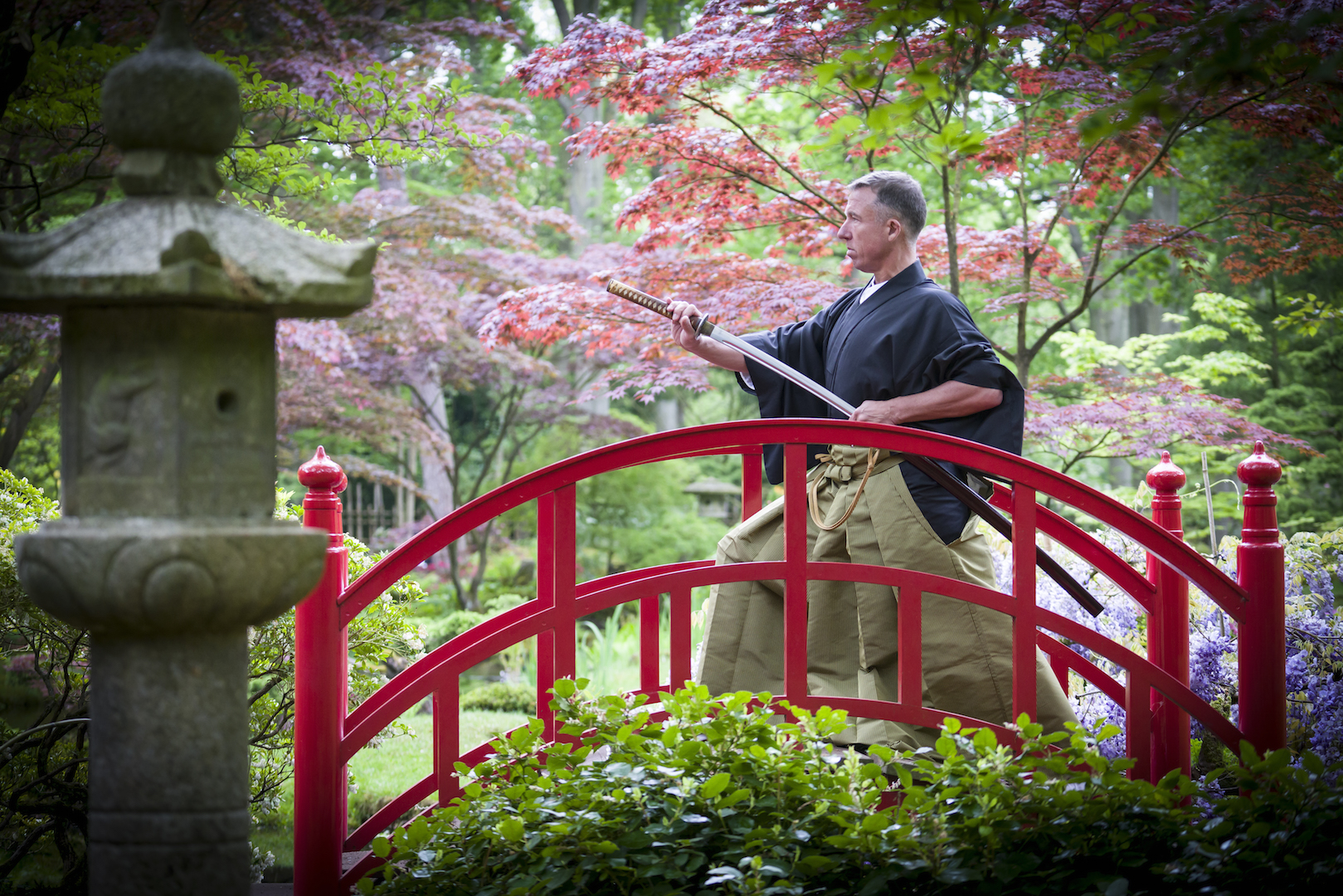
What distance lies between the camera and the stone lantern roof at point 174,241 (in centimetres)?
141

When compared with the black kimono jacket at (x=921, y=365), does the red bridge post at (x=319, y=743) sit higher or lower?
lower

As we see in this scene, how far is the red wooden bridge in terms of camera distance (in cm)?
237

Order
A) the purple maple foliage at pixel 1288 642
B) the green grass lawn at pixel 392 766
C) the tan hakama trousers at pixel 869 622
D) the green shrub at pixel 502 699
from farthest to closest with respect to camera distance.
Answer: the green shrub at pixel 502 699 < the green grass lawn at pixel 392 766 < the purple maple foliage at pixel 1288 642 < the tan hakama trousers at pixel 869 622

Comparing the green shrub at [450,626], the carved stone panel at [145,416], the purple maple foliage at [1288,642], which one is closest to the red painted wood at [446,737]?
the carved stone panel at [145,416]

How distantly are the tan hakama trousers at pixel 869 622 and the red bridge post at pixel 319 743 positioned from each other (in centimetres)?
100

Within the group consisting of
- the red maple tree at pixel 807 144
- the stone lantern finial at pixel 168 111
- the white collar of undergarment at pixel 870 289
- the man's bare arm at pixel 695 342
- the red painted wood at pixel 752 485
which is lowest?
the red painted wood at pixel 752 485

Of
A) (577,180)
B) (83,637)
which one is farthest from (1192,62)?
(577,180)

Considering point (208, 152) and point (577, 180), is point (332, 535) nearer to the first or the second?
point (208, 152)

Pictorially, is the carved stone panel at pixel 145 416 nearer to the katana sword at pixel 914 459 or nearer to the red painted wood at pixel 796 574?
the red painted wood at pixel 796 574

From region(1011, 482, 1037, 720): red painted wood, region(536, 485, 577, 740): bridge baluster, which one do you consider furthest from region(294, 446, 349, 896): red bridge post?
region(1011, 482, 1037, 720): red painted wood

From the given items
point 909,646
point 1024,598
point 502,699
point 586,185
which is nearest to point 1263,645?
point 1024,598

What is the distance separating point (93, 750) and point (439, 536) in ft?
3.21

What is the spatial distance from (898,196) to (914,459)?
805mm

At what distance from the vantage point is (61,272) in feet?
4.67
